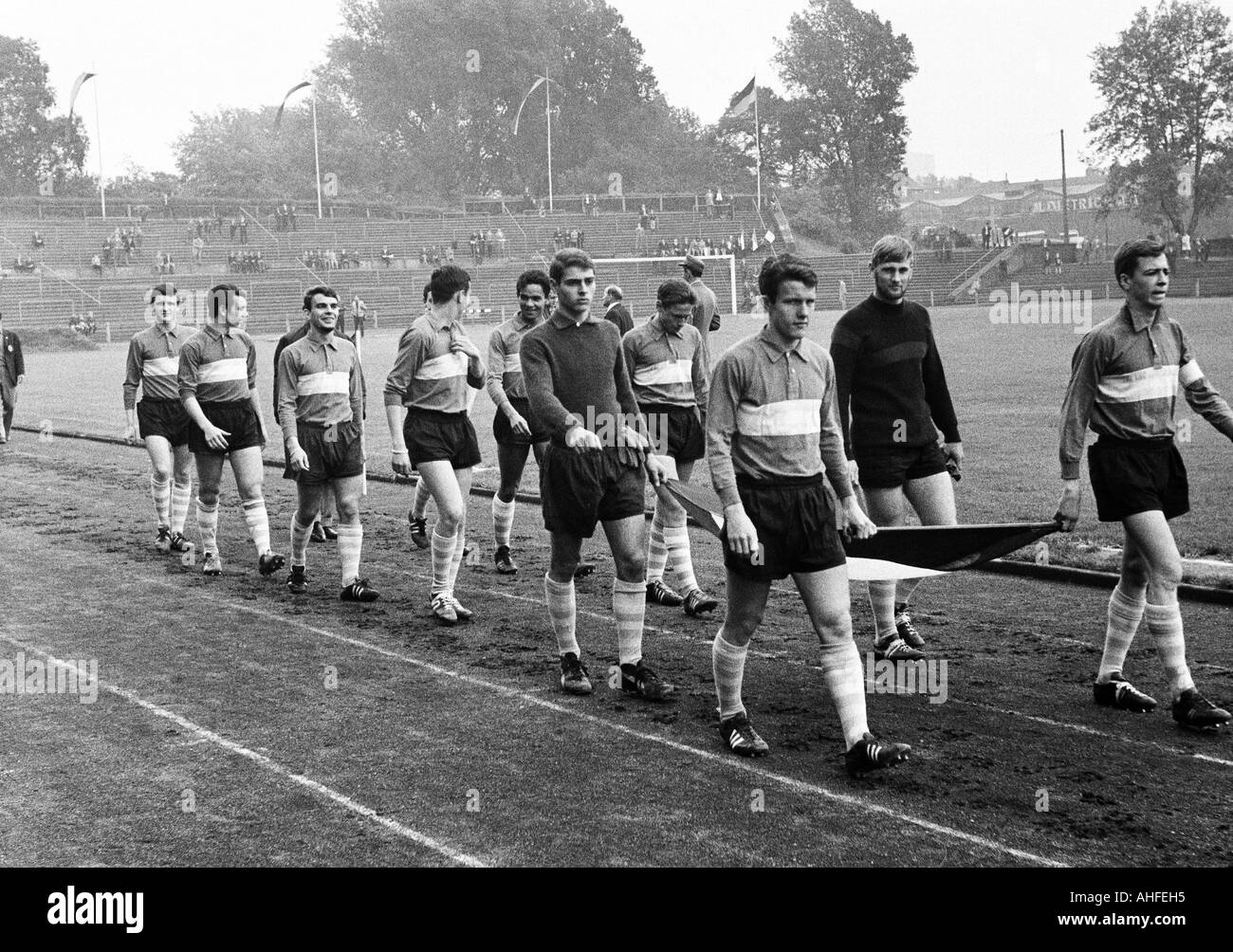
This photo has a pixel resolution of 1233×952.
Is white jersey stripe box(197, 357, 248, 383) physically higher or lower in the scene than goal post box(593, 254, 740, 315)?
lower

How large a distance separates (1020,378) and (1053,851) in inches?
776

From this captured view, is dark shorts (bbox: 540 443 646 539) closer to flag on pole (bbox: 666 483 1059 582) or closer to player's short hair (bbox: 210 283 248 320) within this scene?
flag on pole (bbox: 666 483 1059 582)

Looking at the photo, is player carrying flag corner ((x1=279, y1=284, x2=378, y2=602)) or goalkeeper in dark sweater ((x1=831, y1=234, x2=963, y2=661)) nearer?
goalkeeper in dark sweater ((x1=831, y1=234, x2=963, y2=661))

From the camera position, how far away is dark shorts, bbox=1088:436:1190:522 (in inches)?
249

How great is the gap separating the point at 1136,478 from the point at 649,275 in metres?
57.4

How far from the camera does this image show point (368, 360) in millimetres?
36094

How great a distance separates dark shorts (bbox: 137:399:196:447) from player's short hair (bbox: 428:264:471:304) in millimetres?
3700

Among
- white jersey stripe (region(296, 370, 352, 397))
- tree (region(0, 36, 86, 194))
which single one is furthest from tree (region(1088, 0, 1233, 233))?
white jersey stripe (region(296, 370, 352, 397))

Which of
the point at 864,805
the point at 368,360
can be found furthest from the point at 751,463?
the point at 368,360

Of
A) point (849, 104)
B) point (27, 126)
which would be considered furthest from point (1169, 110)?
point (27, 126)
